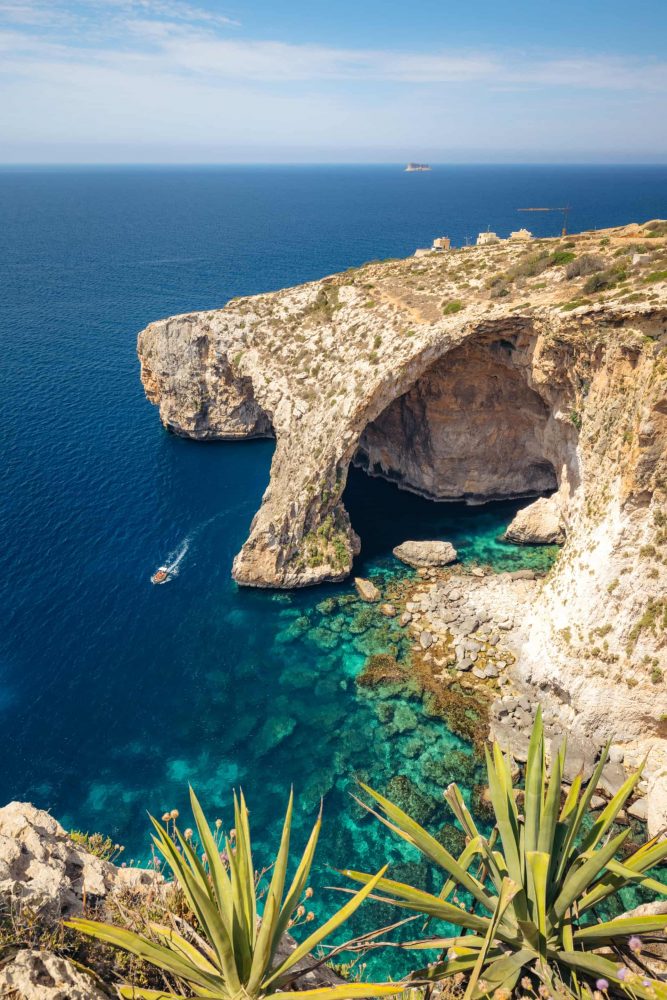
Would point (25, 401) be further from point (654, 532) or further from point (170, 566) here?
point (654, 532)

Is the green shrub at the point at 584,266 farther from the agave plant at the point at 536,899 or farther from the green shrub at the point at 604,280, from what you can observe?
the agave plant at the point at 536,899

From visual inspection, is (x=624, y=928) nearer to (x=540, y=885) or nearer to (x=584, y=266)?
(x=540, y=885)

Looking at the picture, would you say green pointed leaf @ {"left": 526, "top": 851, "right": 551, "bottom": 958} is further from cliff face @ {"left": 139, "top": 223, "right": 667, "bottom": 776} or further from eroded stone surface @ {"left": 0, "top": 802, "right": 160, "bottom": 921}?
cliff face @ {"left": 139, "top": 223, "right": 667, "bottom": 776}

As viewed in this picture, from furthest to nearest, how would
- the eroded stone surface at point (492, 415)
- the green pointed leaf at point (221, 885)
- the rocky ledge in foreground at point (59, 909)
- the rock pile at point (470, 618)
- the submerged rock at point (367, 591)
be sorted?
the submerged rock at point (367, 591) < the rock pile at point (470, 618) < the eroded stone surface at point (492, 415) < the green pointed leaf at point (221, 885) < the rocky ledge in foreground at point (59, 909)

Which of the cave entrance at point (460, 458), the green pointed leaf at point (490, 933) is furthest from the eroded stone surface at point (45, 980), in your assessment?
the cave entrance at point (460, 458)

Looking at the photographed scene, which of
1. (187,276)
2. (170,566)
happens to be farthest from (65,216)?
(170,566)

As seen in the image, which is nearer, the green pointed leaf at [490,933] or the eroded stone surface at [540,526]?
the green pointed leaf at [490,933]

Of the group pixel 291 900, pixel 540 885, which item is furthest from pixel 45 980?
pixel 540 885
